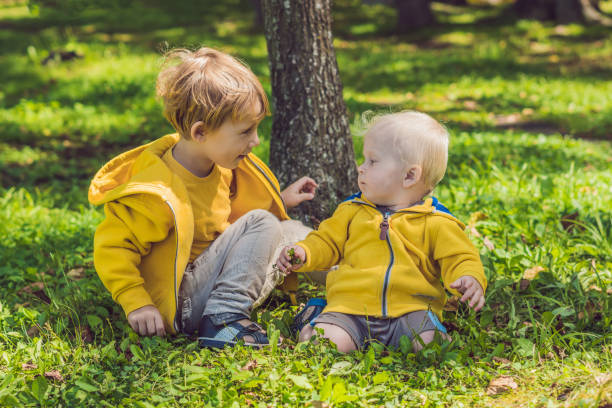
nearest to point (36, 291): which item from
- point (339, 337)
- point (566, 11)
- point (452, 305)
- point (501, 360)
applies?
point (339, 337)

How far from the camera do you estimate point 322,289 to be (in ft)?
10.4

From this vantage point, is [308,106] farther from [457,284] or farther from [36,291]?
[36,291]

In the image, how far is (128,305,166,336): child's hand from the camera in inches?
102

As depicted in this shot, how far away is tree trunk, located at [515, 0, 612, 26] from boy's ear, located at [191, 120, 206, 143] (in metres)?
13.8

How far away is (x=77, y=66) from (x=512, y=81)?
6952mm

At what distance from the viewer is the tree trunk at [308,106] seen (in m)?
3.54

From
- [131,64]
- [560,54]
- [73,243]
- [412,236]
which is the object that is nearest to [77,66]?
[131,64]

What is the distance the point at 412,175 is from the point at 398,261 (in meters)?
0.40

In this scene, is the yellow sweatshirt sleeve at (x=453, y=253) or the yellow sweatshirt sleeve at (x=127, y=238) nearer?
the yellow sweatshirt sleeve at (x=453, y=253)

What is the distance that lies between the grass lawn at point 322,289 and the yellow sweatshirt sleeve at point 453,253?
0.31 meters

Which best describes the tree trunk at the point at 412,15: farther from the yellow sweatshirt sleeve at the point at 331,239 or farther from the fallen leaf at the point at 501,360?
the fallen leaf at the point at 501,360

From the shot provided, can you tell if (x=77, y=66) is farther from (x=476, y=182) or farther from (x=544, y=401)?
(x=544, y=401)

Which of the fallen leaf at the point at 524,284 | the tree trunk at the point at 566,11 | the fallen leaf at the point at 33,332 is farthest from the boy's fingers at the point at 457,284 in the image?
the tree trunk at the point at 566,11

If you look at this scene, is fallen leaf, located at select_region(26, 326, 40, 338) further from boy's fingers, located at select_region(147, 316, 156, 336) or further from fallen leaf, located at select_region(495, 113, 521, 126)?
fallen leaf, located at select_region(495, 113, 521, 126)
